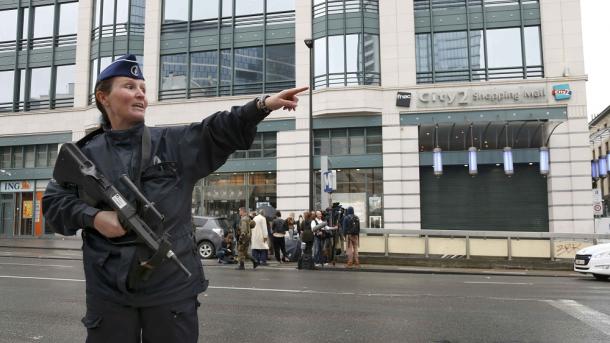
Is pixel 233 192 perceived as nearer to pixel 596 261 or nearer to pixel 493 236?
pixel 493 236

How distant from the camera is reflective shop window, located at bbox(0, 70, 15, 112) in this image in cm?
2931

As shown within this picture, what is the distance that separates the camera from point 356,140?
24.2m

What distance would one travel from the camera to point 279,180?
971 inches

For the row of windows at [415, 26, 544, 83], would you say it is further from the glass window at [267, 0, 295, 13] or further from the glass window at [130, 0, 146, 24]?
the glass window at [130, 0, 146, 24]

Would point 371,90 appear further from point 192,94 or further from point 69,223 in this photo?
point 69,223

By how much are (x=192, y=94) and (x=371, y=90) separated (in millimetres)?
9265

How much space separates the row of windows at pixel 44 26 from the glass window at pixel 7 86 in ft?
4.97

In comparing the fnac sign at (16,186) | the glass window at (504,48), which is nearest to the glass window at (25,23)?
the fnac sign at (16,186)

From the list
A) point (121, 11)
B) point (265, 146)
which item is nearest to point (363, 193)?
point (265, 146)

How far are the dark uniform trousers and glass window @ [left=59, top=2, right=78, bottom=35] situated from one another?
30.6 metres

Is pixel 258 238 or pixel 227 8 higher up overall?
pixel 227 8

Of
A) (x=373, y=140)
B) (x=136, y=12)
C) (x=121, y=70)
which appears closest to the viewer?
(x=121, y=70)

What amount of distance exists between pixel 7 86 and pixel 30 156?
436cm

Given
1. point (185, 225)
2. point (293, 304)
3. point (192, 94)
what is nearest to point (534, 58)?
point (192, 94)
